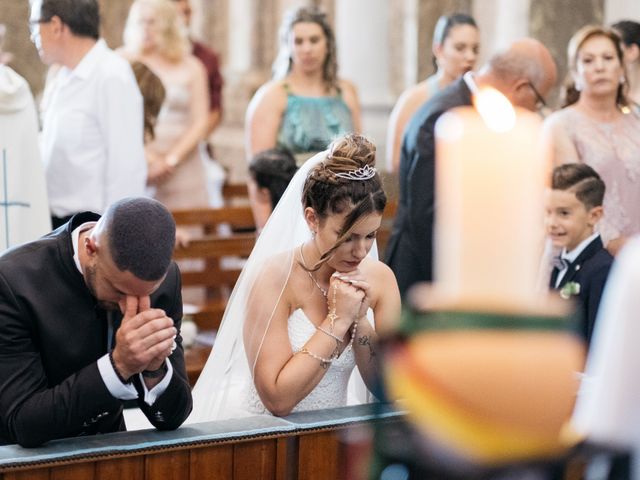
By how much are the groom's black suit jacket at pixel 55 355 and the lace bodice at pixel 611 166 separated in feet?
9.80

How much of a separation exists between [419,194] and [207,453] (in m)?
2.50

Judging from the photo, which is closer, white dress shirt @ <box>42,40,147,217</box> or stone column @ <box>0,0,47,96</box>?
white dress shirt @ <box>42,40,147,217</box>

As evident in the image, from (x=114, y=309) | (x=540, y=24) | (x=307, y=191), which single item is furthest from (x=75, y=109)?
(x=540, y=24)

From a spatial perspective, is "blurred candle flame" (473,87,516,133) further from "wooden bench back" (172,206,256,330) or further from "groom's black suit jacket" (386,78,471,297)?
"wooden bench back" (172,206,256,330)

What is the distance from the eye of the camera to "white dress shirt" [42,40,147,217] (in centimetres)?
543

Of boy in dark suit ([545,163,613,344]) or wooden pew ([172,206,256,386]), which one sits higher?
boy in dark suit ([545,163,613,344])

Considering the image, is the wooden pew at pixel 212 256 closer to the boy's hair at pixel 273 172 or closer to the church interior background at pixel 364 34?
the boy's hair at pixel 273 172

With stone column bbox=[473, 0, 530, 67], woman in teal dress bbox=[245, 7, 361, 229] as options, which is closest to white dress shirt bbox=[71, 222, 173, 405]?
woman in teal dress bbox=[245, 7, 361, 229]

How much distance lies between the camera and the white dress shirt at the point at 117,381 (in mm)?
2852

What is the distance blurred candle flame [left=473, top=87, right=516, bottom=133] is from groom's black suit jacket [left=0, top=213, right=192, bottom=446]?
2.04 m

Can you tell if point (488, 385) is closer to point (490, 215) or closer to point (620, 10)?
point (490, 215)

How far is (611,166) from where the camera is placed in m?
5.55

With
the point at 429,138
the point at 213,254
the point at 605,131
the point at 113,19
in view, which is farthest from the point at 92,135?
the point at 113,19

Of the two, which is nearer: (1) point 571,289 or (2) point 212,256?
(1) point 571,289
